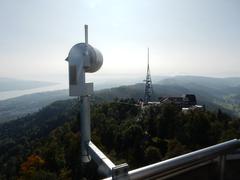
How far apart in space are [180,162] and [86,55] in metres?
3.38

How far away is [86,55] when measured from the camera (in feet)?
15.6

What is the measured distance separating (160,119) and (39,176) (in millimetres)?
16115

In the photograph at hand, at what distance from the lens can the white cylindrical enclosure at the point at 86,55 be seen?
476 centimetres

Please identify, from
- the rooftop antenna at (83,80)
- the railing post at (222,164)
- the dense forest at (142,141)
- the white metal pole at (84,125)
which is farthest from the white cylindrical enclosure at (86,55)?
the dense forest at (142,141)

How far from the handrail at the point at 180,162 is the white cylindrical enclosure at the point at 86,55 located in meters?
3.24

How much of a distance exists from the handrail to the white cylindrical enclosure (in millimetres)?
3243

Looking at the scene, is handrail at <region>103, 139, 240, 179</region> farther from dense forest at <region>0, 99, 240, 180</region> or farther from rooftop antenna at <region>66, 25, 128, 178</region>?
dense forest at <region>0, 99, 240, 180</region>

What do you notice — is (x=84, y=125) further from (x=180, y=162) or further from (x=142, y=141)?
(x=142, y=141)

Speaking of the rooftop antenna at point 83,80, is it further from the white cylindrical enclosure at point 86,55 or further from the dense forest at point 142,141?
the dense forest at point 142,141

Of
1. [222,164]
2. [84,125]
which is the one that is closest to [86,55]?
[84,125]

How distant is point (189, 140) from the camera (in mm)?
25734

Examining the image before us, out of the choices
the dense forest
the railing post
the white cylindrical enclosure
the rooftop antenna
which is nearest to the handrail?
the railing post

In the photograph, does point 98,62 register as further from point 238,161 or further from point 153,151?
point 153,151

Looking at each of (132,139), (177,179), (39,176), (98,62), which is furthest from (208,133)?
(177,179)
